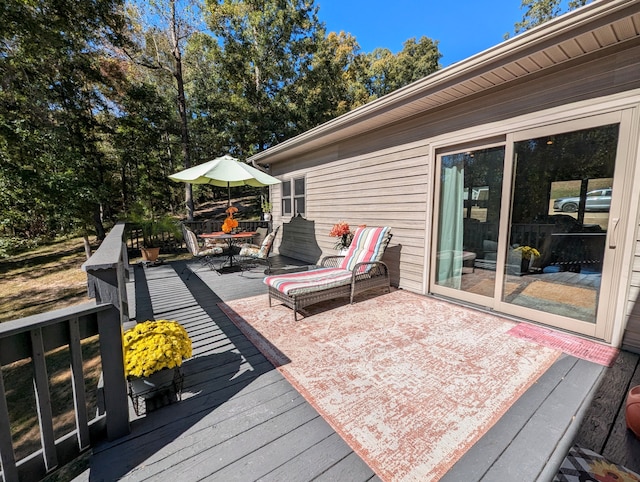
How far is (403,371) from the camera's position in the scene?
220 centimetres

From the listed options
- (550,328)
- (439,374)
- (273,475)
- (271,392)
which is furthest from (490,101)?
(273,475)

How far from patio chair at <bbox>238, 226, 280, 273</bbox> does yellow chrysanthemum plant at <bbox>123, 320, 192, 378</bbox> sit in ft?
10.7

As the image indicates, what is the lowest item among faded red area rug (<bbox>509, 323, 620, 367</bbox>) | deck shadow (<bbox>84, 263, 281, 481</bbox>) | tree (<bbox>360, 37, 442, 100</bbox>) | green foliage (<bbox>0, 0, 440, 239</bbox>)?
deck shadow (<bbox>84, 263, 281, 481</bbox>)

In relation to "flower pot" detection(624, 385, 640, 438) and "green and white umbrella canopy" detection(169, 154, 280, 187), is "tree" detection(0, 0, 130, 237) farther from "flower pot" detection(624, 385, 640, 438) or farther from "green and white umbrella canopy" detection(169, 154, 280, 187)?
"flower pot" detection(624, 385, 640, 438)

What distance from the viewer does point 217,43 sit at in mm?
12273

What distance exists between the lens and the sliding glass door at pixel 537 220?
2590 mm

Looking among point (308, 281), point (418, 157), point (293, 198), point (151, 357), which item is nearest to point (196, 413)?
point (151, 357)

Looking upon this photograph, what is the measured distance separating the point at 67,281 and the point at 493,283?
30.8 feet

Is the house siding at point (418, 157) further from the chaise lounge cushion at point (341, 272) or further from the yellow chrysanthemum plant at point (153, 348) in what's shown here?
the yellow chrysanthemum plant at point (153, 348)

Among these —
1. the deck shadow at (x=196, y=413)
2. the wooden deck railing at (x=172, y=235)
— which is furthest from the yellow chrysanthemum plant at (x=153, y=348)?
the wooden deck railing at (x=172, y=235)

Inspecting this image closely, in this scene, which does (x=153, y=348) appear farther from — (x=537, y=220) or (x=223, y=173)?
(x=537, y=220)

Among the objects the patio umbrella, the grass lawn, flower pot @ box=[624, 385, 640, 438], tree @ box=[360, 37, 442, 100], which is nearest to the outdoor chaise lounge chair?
the patio umbrella

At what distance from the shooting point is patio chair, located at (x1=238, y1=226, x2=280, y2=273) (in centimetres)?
549

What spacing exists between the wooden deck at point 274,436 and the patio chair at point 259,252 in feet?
10.5
